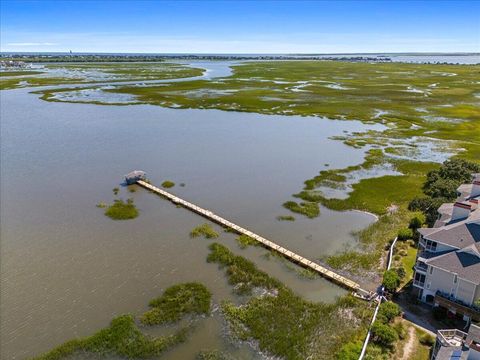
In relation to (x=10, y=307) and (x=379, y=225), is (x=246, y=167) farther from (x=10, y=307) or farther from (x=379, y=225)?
(x=10, y=307)

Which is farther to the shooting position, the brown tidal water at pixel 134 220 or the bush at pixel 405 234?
the bush at pixel 405 234

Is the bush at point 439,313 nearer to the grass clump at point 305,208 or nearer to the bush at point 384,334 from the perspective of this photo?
the bush at point 384,334

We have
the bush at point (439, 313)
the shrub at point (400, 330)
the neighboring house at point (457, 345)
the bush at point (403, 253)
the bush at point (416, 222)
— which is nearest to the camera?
the neighboring house at point (457, 345)

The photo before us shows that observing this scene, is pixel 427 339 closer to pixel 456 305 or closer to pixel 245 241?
pixel 456 305

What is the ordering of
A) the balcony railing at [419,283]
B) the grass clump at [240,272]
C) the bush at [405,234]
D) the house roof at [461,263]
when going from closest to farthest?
the house roof at [461,263] < the balcony railing at [419,283] < the grass clump at [240,272] < the bush at [405,234]

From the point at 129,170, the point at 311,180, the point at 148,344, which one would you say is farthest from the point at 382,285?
the point at 129,170

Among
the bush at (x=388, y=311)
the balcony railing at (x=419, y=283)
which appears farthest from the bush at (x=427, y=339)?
the balcony railing at (x=419, y=283)

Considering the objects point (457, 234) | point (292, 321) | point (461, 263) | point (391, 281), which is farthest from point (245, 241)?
point (461, 263)
